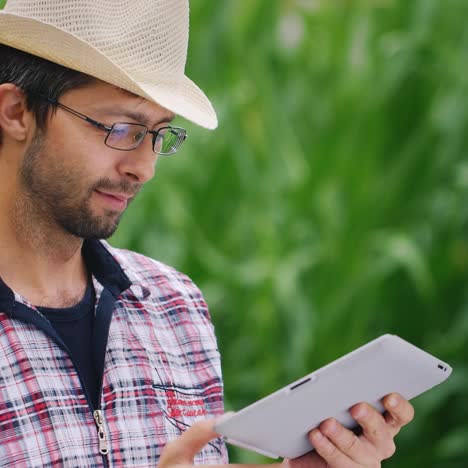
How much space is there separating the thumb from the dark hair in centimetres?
44

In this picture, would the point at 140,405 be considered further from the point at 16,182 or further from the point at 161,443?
the point at 16,182

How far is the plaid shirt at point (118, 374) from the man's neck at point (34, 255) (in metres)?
0.05

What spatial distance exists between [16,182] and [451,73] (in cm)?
196

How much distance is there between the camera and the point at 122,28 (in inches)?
54.0

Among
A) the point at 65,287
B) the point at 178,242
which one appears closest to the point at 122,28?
the point at 65,287

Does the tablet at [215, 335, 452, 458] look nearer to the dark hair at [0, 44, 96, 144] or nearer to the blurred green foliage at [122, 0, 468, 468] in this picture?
the dark hair at [0, 44, 96, 144]

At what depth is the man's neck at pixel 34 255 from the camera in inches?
53.6

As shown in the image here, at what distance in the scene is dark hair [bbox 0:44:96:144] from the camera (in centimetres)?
134

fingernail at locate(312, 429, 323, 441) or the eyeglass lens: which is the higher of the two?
the eyeglass lens

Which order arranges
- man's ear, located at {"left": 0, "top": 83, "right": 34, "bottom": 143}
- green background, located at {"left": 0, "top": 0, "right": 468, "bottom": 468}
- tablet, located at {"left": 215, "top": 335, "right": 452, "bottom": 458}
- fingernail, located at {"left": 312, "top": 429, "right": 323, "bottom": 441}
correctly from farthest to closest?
green background, located at {"left": 0, "top": 0, "right": 468, "bottom": 468}, man's ear, located at {"left": 0, "top": 83, "right": 34, "bottom": 143}, fingernail, located at {"left": 312, "top": 429, "right": 323, "bottom": 441}, tablet, located at {"left": 215, "top": 335, "right": 452, "bottom": 458}

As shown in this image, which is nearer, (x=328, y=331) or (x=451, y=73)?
(x=328, y=331)

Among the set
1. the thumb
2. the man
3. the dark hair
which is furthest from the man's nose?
the thumb

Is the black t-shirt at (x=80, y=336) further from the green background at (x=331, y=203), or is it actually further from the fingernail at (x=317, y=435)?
the green background at (x=331, y=203)

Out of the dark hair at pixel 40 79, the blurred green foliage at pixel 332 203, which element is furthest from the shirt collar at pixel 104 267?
the blurred green foliage at pixel 332 203
